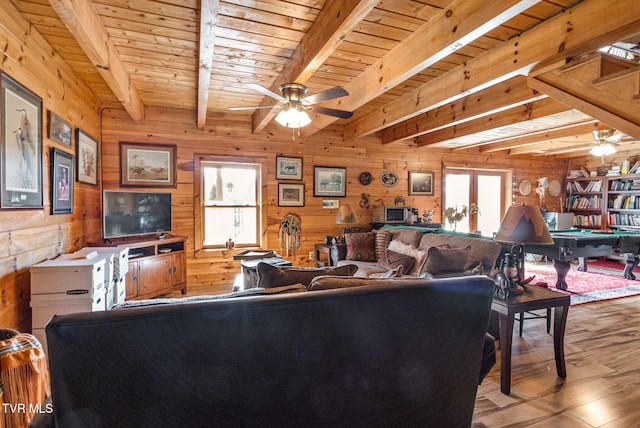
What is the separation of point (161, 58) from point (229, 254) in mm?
2824

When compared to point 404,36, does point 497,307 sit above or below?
below

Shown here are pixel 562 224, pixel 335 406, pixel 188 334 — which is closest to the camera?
pixel 188 334

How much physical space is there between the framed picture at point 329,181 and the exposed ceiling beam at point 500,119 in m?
1.73

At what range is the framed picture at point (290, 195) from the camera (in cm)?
511

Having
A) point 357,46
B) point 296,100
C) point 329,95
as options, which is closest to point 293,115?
point 296,100

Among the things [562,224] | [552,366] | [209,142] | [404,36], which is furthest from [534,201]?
[209,142]

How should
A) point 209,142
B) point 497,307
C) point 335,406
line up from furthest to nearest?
point 209,142 → point 497,307 → point 335,406

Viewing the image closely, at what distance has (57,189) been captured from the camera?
2875 millimetres

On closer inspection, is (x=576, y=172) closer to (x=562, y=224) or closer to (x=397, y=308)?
(x=562, y=224)

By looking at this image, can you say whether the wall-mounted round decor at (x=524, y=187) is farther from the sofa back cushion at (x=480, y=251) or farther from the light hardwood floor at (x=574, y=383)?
the sofa back cushion at (x=480, y=251)

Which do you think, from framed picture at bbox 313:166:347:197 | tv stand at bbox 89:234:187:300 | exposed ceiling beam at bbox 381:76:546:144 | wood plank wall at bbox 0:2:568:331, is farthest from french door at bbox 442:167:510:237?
tv stand at bbox 89:234:187:300

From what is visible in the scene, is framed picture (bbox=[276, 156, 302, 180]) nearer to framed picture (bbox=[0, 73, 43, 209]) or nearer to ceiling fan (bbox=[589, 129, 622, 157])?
framed picture (bbox=[0, 73, 43, 209])

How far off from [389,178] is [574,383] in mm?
4127

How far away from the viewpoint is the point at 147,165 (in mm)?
4465
